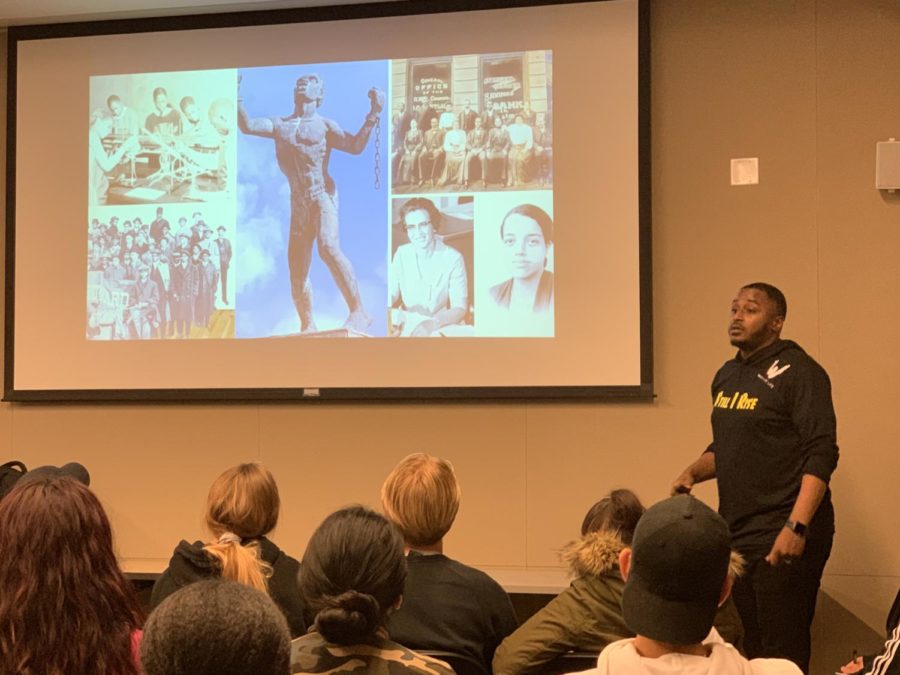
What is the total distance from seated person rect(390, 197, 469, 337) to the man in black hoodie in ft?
4.44

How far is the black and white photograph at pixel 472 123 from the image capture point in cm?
420

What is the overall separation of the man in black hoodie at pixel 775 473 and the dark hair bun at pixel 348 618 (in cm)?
191

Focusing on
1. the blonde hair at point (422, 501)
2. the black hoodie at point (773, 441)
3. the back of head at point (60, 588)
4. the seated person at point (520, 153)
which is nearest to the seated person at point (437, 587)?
the blonde hair at point (422, 501)

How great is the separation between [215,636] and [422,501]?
4.37ft

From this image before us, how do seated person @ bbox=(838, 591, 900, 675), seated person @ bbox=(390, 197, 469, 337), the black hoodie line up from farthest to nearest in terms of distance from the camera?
seated person @ bbox=(390, 197, 469, 337), the black hoodie, seated person @ bbox=(838, 591, 900, 675)

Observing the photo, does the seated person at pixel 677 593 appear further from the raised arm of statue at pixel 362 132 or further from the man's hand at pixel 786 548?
the raised arm of statue at pixel 362 132

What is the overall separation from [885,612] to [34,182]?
14.4 ft

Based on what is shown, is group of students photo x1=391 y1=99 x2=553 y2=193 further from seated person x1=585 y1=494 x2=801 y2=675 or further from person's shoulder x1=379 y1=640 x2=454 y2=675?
seated person x1=585 y1=494 x2=801 y2=675

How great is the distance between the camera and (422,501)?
2232mm

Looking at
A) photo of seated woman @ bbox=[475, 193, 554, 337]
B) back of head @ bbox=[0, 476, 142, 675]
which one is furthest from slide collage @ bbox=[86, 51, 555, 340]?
back of head @ bbox=[0, 476, 142, 675]

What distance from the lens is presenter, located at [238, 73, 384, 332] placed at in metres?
4.35

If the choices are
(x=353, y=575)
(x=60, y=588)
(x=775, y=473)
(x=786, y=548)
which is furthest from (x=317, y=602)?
(x=775, y=473)

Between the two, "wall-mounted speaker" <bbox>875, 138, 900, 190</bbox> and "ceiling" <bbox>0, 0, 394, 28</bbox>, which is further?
"ceiling" <bbox>0, 0, 394, 28</bbox>

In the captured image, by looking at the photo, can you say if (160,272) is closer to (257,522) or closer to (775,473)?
(257,522)
